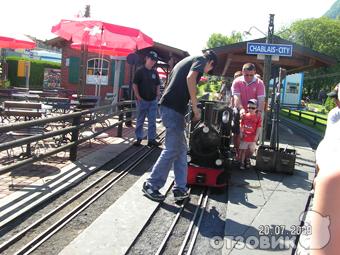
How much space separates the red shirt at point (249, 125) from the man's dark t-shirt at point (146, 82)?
227 centimetres

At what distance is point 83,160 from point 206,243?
3707 mm

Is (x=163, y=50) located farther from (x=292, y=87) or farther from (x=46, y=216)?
(x=292, y=87)

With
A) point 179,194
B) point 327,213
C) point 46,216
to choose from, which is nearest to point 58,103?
point 179,194

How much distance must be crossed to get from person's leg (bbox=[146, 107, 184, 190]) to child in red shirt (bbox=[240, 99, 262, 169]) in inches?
100

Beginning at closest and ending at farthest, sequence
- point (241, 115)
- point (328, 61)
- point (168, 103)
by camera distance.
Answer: point (168, 103)
point (241, 115)
point (328, 61)

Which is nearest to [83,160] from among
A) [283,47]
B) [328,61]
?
[283,47]

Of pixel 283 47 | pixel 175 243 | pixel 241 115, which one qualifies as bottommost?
pixel 175 243

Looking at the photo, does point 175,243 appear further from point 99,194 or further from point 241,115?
point 241,115

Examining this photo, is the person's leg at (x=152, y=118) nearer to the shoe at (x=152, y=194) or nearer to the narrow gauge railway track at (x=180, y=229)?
the narrow gauge railway track at (x=180, y=229)

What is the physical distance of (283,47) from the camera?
9.22 meters

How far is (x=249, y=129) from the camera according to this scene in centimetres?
784

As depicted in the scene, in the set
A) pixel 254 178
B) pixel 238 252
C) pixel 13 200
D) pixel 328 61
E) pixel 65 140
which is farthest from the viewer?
pixel 328 61

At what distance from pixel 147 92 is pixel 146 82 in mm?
213

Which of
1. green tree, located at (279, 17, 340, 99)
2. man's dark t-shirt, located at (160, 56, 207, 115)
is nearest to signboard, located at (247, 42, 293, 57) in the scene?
Result: man's dark t-shirt, located at (160, 56, 207, 115)
